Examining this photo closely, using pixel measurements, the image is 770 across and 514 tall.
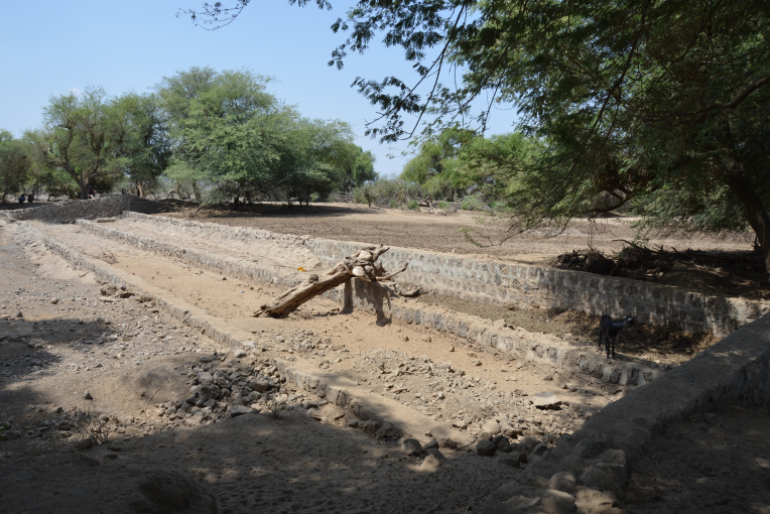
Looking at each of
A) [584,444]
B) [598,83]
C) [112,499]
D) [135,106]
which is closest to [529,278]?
[598,83]

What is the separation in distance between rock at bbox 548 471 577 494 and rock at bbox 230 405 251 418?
10.9ft

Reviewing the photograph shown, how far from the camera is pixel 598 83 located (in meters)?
6.90

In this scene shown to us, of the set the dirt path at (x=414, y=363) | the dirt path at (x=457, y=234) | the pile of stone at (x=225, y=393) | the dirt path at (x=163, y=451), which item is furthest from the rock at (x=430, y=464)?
the dirt path at (x=457, y=234)

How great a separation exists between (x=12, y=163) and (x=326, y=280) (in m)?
39.6

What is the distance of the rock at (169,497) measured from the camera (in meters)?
2.54

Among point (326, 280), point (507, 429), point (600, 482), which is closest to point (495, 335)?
point (507, 429)

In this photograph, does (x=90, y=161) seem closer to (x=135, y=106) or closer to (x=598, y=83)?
(x=135, y=106)

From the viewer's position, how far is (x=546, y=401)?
5.42m

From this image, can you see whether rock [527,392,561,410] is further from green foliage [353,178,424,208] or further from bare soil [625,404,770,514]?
green foliage [353,178,424,208]

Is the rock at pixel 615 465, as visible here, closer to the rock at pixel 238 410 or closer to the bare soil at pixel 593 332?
the rock at pixel 238 410

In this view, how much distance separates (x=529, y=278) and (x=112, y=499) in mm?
7890

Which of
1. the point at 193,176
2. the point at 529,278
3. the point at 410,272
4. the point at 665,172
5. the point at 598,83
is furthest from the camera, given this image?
the point at 193,176

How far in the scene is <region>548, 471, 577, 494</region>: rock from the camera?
2535mm

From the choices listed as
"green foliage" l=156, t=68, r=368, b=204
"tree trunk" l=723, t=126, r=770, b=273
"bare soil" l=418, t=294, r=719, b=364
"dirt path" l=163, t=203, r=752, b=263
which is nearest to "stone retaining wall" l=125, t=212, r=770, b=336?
"bare soil" l=418, t=294, r=719, b=364
